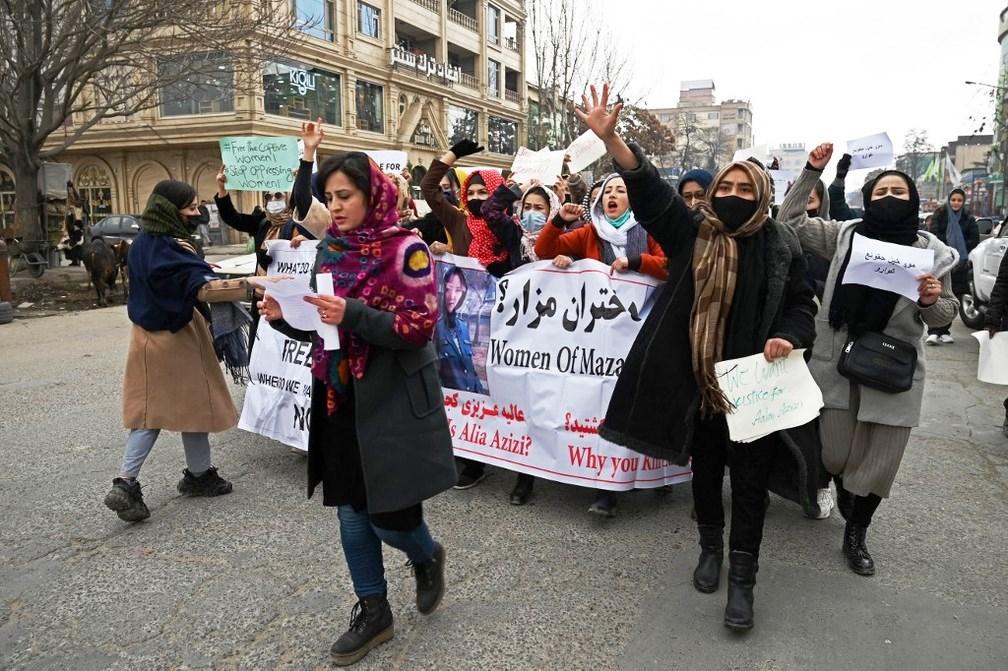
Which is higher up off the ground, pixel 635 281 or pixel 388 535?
pixel 635 281

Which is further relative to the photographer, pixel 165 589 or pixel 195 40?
pixel 195 40

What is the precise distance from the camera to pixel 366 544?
2.70 metres

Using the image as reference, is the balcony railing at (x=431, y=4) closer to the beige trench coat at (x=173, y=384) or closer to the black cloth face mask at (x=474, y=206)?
the black cloth face mask at (x=474, y=206)

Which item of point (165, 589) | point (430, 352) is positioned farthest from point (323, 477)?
point (165, 589)

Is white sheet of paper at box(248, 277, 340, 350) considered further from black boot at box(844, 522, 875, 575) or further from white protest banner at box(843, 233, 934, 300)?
black boot at box(844, 522, 875, 575)

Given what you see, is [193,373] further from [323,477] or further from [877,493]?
[877,493]

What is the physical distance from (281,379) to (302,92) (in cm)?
2872

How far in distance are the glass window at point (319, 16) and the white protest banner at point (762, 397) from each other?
99.5 feet

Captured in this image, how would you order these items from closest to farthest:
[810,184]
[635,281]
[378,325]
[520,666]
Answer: [378,325]
[520,666]
[810,184]
[635,281]

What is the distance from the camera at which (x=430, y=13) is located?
131 ft

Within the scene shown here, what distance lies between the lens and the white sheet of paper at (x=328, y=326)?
239cm

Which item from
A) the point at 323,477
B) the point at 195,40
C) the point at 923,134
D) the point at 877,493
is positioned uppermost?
the point at 923,134

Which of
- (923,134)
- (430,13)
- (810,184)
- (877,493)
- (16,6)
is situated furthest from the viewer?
(923,134)

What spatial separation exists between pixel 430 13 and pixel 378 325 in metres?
41.5
